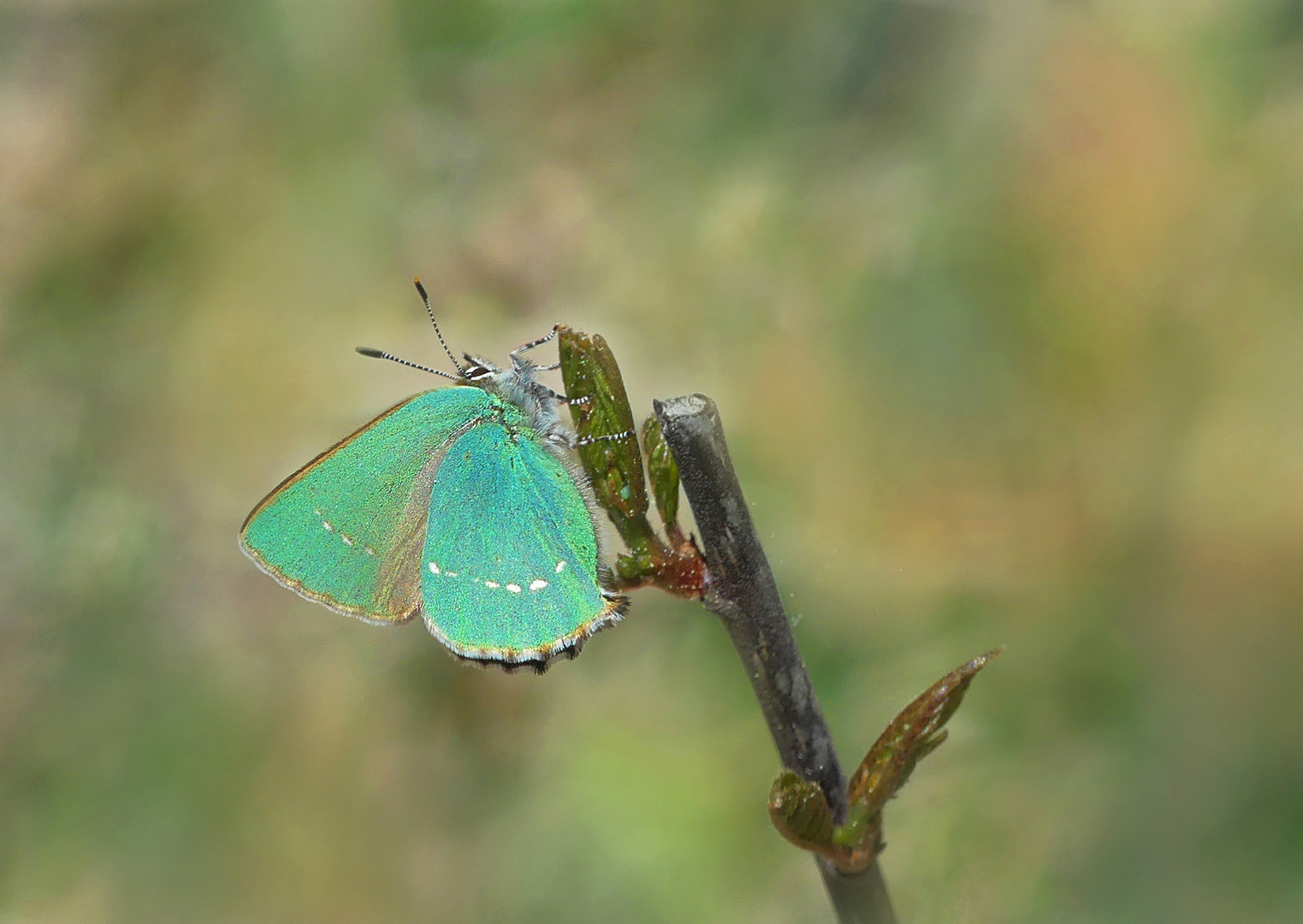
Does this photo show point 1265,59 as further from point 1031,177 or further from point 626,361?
point 626,361

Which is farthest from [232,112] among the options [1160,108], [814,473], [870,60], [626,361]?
[1160,108]

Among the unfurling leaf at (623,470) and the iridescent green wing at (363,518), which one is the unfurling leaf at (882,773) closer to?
the unfurling leaf at (623,470)

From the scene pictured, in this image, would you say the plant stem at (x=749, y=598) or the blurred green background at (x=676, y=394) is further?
the blurred green background at (x=676, y=394)

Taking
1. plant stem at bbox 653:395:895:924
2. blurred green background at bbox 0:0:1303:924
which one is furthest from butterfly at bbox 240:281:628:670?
blurred green background at bbox 0:0:1303:924

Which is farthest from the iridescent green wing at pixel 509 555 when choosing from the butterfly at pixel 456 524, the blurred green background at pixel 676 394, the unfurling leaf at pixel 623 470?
the blurred green background at pixel 676 394

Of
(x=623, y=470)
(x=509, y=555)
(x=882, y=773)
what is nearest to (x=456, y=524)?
(x=509, y=555)

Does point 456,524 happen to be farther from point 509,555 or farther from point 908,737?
point 908,737

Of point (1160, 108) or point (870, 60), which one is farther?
point (870, 60)
